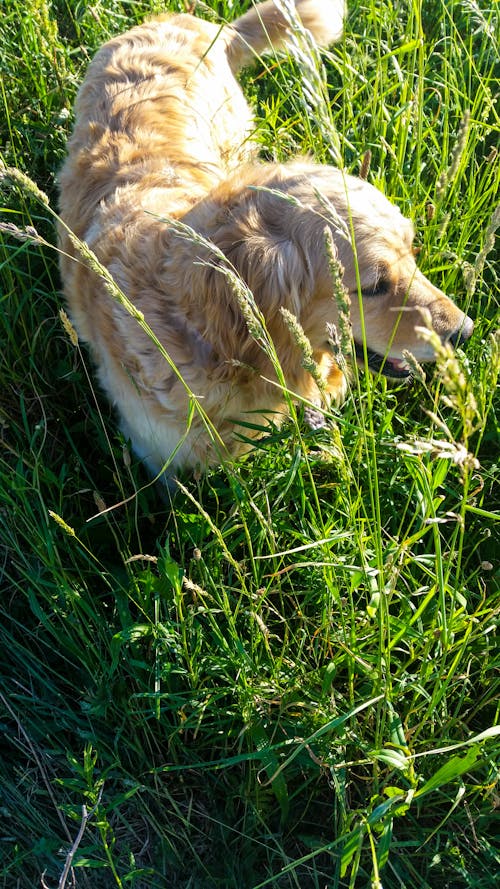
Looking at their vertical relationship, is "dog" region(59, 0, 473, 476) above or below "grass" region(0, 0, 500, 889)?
above

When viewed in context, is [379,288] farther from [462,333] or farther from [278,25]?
[278,25]

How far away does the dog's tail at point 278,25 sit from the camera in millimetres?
3334

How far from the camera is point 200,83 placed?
125 inches

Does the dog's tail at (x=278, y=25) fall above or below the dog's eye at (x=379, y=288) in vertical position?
above

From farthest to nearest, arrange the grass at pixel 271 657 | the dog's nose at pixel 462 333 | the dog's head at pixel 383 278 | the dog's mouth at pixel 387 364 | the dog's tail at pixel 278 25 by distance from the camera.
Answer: the dog's tail at pixel 278 25 < the dog's mouth at pixel 387 364 < the dog's nose at pixel 462 333 < the dog's head at pixel 383 278 < the grass at pixel 271 657

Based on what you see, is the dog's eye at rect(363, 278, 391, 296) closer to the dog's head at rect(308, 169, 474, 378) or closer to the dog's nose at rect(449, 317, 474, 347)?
the dog's head at rect(308, 169, 474, 378)

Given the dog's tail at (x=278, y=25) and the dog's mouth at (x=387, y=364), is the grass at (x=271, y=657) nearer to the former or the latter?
the dog's mouth at (x=387, y=364)

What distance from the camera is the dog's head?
2201 millimetres

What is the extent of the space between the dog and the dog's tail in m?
0.05

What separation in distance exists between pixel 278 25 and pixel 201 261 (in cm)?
191

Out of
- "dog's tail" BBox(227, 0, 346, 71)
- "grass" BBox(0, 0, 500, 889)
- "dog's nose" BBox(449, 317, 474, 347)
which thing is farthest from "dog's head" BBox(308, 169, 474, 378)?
"dog's tail" BBox(227, 0, 346, 71)

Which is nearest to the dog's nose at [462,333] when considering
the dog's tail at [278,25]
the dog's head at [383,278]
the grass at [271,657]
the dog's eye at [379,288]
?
the dog's head at [383,278]

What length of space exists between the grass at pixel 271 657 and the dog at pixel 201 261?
20 centimetres

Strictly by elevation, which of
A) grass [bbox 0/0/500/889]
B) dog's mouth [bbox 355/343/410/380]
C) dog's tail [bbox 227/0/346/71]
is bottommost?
grass [bbox 0/0/500/889]
